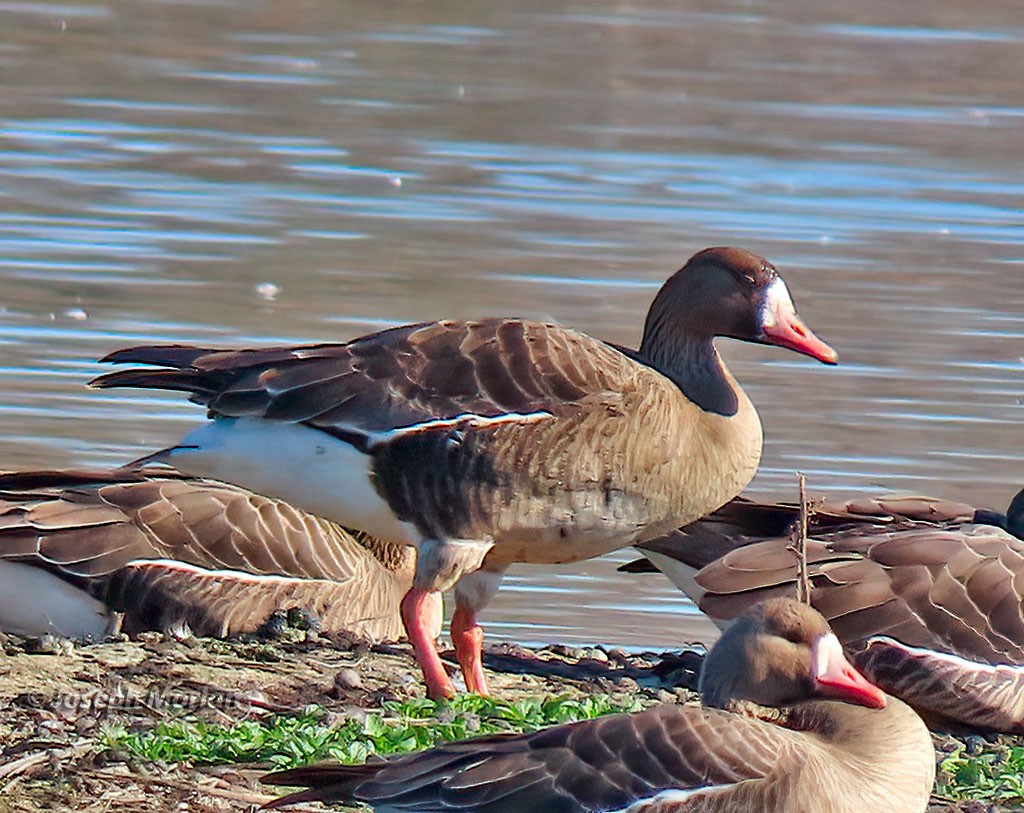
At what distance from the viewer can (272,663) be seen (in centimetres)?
797

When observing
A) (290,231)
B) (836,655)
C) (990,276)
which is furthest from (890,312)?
(836,655)

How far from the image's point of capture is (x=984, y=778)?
267 inches

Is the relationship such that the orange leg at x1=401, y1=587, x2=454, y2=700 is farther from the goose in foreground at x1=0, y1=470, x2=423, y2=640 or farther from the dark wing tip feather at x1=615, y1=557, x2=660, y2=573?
the dark wing tip feather at x1=615, y1=557, x2=660, y2=573

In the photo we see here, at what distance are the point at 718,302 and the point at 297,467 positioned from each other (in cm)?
179

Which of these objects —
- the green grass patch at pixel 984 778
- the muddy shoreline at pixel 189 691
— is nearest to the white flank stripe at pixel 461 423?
the muddy shoreline at pixel 189 691

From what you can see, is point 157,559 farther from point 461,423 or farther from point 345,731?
point 345,731

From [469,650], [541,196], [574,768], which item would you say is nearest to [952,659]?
[469,650]

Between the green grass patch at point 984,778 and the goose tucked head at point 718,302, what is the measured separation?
200 cm

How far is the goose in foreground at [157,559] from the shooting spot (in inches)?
327

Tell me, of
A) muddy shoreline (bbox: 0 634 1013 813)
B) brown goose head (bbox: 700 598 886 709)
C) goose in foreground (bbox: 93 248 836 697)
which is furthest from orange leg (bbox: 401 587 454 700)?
brown goose head (bbox: 700 598 886 709)

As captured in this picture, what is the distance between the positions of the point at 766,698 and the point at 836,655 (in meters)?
0.22

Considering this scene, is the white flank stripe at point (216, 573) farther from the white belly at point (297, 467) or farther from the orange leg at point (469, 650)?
the orange leg at point (469, 650)

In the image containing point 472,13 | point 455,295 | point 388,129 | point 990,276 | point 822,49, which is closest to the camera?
point 455,295

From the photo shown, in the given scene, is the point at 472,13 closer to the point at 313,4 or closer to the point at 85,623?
the point at 313,4
